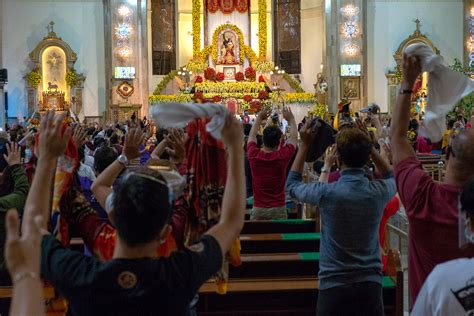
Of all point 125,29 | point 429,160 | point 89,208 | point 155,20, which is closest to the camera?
point 89,208

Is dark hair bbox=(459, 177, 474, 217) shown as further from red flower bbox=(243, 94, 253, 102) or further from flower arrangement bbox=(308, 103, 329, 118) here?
red flower bbox=(243, 94, 253, 102)

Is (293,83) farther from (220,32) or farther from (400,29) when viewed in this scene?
(400,29)

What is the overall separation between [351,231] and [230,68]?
25027 mm

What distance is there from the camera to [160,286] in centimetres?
193

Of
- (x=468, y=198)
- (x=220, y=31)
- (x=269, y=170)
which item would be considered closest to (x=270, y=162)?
(x=269, y=170)

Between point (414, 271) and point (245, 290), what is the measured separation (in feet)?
7.29

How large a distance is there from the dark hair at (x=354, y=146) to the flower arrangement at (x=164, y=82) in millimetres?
23196

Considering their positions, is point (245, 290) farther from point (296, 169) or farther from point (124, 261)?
point (124, 261)

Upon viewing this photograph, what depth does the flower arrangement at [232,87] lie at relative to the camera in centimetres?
2570

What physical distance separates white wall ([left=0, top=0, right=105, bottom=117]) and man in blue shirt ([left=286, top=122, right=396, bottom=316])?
22820mm

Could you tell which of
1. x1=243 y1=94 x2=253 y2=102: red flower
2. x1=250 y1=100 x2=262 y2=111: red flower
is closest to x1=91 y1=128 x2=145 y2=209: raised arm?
x1=250 y1=100 x2=262 y2=111: red flower

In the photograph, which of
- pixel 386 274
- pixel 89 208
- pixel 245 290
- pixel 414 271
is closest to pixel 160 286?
pixel 89 208

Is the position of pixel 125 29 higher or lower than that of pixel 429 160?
higher

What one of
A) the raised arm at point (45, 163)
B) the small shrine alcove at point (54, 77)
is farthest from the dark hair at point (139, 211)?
the small shrine alcove at point (54, 77)
